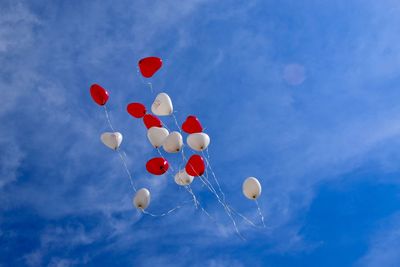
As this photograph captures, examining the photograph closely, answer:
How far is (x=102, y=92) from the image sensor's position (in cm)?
1116

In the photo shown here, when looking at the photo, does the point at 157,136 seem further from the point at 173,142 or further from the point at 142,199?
the point at 142,199

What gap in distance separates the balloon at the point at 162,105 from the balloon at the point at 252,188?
2.81 m

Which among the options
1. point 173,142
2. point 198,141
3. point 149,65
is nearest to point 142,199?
point 173,142

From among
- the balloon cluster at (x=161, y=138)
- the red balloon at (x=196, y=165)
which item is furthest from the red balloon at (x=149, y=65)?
the red balloon at (x=196, y=165)

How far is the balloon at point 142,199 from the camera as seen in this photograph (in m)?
11.0

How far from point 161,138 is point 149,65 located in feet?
6.35

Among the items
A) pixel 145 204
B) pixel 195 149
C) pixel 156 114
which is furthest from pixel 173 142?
pixel 145 204

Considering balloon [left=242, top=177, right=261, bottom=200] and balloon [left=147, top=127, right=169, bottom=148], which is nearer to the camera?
balloon [left=147, top=127, right=169, bottom=148]

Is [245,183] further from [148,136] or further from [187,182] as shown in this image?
[148,136]

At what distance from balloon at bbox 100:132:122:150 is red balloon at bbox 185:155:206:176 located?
2.40m

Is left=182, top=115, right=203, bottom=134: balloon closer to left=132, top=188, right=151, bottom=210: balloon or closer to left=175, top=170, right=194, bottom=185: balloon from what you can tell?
left=175, top=170, right=194, bottom=185: balloon

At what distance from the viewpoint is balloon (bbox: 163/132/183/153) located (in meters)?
10.1

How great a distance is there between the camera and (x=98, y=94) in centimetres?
1113

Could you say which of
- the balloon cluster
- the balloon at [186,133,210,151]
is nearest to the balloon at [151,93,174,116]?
the balloon cluster
